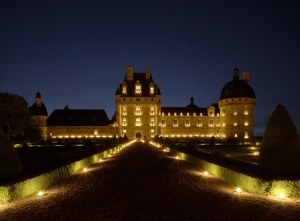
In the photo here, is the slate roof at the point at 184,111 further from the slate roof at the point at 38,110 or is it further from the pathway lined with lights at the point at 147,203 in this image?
the pathway lined with lights at the point at 147,203

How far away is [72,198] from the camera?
10.7m

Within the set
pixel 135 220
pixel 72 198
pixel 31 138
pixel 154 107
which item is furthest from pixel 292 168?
pixel 154 107

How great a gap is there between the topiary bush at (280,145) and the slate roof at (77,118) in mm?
69751

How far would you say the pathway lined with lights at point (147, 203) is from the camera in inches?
332

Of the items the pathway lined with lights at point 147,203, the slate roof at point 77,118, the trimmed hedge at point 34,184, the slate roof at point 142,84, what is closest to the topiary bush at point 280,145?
the pathway lined with lights at point 147,203

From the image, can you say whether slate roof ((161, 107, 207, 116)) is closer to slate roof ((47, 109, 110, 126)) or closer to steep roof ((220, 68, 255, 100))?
steep roof ((220, 68, 255, 100))

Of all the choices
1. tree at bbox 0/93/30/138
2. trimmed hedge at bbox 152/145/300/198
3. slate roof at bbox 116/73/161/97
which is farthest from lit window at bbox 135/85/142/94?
trimmed hedge at bbox 152/145/300/198

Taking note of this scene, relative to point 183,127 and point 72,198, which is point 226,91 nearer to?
point 183,127

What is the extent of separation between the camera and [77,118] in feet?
268

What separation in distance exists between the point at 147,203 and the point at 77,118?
245 feet

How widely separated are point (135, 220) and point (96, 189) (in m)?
4.65

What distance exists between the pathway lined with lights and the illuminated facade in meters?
66.2

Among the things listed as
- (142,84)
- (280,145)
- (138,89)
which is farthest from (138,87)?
(280,145)

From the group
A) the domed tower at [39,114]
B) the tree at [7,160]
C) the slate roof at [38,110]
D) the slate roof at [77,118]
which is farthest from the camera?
the slate roof at [38,110]
